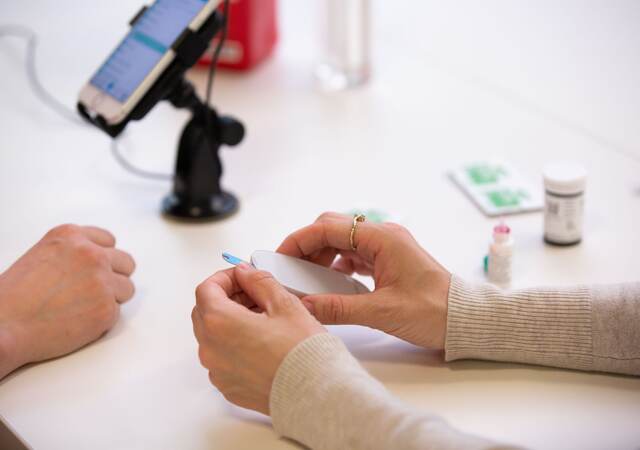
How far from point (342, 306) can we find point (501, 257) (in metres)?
0.27

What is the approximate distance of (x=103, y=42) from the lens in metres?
2.06

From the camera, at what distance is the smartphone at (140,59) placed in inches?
49.0

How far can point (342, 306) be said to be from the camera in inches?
38.3

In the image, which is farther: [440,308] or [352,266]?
[352,266]

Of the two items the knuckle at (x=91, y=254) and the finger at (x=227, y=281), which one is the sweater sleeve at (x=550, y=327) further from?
the knuckle at (x=91, y=254)

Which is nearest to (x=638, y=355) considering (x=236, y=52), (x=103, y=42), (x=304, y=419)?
(x=304, y=419)

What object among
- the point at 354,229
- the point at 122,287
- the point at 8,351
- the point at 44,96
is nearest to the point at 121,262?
the point at 122,287

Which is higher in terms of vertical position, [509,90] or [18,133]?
[509,90]

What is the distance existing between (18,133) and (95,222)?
0.40m

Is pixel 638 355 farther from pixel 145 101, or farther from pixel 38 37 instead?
pixel 38 37

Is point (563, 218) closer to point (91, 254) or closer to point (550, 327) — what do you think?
point (550, 327)

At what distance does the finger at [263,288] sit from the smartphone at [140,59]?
1.34 ft

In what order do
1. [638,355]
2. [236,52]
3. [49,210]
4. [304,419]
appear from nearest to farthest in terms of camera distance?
1. [304,419]
2. [638,355]
3. [49,210]
4. [236,52]

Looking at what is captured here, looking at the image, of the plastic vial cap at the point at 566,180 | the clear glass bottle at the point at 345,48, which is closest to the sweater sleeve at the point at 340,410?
the plastic vial cap at the point at 566,180
